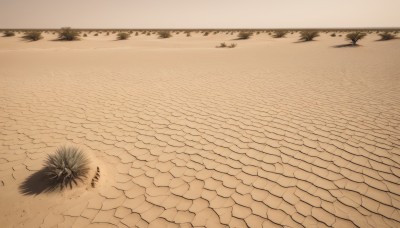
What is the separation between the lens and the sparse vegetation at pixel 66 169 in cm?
332

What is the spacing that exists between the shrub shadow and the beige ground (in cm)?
3

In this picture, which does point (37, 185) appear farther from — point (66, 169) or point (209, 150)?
point (209, 150)

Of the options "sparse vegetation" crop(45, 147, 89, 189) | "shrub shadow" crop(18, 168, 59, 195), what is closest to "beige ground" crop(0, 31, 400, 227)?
"shrub shadow" crop(18, 168, 59, 195)

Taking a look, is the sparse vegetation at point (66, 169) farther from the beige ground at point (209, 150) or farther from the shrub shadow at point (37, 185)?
the beige ground at point (209, 150)

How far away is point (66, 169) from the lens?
131 inches

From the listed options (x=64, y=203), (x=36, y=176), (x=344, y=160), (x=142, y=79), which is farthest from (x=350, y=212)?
(x=142, y=79)

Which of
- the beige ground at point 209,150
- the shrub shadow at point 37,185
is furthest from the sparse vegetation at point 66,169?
the beige ground at point 209,150

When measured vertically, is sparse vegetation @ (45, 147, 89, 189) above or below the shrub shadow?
above

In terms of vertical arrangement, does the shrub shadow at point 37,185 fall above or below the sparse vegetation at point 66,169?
below

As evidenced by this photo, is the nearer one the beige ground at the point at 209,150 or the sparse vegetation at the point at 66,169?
the beige ground at the point at 209,150

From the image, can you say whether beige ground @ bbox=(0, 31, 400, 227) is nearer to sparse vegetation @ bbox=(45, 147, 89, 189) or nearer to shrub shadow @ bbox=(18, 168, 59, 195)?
shrub shadow @ bbox=(18, 168, 59, 195)

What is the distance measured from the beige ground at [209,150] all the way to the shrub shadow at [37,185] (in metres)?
0.03

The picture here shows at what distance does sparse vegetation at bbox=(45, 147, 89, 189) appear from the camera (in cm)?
332

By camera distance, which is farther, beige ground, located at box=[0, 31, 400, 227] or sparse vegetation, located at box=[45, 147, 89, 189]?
sparse vegetation, located at box=[45, 147, 89, 189]
